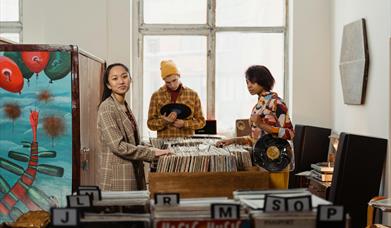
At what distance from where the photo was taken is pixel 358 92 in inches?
182

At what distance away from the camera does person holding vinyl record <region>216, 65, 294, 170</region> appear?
305cm

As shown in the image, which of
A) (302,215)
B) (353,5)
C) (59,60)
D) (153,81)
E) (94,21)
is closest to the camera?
(302,215)

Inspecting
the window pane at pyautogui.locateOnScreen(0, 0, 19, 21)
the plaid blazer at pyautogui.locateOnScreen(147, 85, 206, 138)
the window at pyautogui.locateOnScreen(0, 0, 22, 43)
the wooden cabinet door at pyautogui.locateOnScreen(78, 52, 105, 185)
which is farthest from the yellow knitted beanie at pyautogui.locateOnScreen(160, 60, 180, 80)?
the window pane at pyautogui.locateOnScreen(0, 0, 19, 21)

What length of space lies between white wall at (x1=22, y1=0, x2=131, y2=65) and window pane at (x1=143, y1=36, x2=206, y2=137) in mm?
447

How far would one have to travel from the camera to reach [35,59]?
3.39 metres

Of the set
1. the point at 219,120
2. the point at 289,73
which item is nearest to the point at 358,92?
the point at 289,73

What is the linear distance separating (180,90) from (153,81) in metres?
1.71

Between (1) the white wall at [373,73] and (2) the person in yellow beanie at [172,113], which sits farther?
(2) the person in yellow beanie at [172,113]

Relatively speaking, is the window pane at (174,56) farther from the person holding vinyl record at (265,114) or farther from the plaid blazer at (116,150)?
the plaid blazer at (116,150)

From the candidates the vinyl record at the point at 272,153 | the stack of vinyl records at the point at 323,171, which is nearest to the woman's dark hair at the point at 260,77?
the vinyl record at the point at 272,153

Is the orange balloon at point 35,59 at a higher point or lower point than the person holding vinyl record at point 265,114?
higher

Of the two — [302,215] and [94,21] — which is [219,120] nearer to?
[94,21]

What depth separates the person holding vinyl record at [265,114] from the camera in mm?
3055

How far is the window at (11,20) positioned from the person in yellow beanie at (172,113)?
235 centimetres
